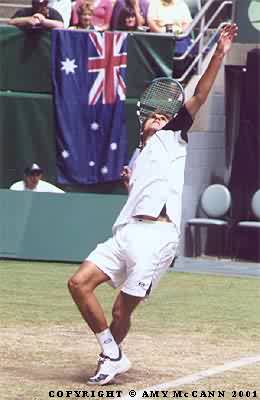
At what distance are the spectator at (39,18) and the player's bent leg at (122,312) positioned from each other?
9.42m

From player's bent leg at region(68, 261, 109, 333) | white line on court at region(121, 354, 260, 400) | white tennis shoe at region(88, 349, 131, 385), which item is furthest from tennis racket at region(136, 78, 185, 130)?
white line on court at region(121, 354, 260, 400)

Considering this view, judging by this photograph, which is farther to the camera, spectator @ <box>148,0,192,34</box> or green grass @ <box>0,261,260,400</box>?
spectator @ <box>148,0,192,34</box>

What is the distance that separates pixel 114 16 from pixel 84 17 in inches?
17.0

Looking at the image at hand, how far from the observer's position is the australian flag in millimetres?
→ 16953

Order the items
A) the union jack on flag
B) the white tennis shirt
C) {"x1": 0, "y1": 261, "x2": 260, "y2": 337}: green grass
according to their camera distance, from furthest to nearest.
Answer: the union jack on flag < {"x1": 0, "y1": 261, "x2": 260, "y2": 337}: green grass < the white tennis shirt

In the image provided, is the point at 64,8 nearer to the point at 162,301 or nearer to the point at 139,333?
the point at 162,301

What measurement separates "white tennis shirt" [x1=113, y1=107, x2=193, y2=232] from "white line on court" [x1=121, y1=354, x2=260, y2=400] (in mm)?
1065

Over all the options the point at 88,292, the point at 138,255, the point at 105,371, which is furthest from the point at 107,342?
the point at 138,255

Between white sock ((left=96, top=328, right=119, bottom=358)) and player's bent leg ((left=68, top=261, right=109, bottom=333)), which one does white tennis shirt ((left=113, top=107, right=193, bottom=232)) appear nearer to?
player's bent leg ((left=68, top=261, right=109, bottom=333))

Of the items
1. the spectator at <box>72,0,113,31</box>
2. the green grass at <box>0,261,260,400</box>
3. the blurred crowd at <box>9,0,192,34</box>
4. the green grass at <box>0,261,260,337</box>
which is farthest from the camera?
the spectator at <box>72,0,113,31</box>

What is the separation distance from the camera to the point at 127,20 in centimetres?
1738

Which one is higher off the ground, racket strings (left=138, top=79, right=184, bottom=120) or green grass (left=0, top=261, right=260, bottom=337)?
racket strings (left=138, top=79, right=184, bottom=120)

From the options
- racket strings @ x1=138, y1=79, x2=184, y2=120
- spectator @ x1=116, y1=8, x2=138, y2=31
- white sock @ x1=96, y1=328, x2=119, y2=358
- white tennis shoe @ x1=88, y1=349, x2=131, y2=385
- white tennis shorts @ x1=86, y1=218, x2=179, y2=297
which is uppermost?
racket strings @ x1=138, y1=79, x2=184, y2=120

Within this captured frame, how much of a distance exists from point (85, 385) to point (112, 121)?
30.1 ft
